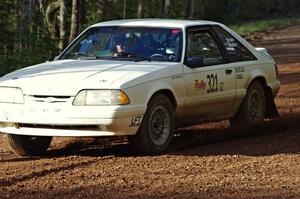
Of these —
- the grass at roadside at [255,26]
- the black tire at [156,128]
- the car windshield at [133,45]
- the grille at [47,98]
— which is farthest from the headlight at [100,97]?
the grass at roadside at [255,26]

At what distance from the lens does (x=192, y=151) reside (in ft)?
26.9

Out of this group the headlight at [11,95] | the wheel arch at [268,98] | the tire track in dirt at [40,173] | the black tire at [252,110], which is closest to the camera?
the tire track in dirt at [40,173]

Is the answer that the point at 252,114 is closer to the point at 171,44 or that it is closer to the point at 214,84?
the point at 214,84

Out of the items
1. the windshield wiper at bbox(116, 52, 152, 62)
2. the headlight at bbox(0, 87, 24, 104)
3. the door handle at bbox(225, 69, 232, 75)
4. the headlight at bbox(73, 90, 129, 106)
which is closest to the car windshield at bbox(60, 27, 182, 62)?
the windshield wiper at bbox(116, 52, 152, 62)

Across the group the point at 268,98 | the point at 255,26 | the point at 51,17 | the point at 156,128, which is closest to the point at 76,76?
the point at 156,128

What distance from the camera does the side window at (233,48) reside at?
956 centimetres

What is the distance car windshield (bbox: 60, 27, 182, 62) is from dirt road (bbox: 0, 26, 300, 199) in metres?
1.10

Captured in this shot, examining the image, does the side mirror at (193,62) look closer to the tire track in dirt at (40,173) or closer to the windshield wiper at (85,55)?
the windshield wiper at (85,55)

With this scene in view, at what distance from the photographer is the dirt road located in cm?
611

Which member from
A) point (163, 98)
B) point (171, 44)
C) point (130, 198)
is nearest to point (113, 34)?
point (171, 44)

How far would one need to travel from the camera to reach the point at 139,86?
7.67 meters

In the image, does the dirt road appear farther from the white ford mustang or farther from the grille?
the grille

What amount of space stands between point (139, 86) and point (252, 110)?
284 cm

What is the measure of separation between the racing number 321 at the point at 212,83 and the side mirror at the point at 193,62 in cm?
26
